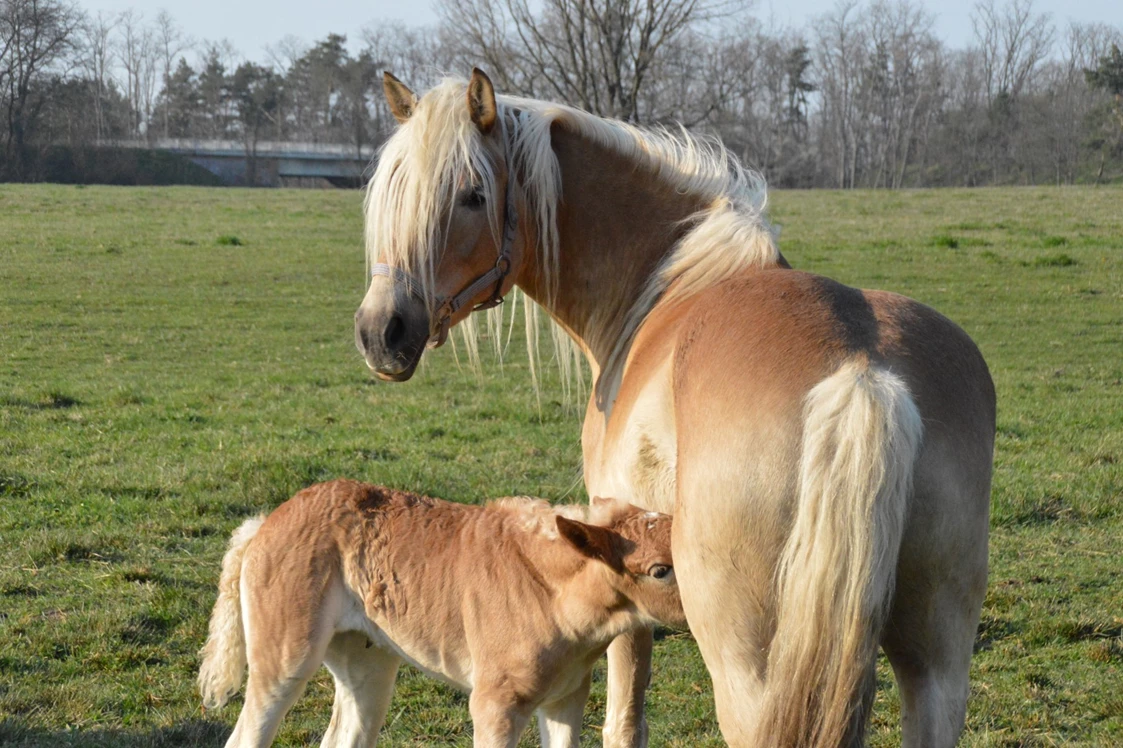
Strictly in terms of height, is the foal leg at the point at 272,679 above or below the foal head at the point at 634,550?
below

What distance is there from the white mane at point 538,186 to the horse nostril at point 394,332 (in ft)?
0.46

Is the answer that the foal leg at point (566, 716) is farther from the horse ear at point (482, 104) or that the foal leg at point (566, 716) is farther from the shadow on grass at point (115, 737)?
the horse ear at point (482, 104)

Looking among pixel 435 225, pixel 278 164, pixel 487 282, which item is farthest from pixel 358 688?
pixel 278 164

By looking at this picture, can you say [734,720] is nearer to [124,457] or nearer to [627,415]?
[627,415]

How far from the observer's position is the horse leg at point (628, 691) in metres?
3.03

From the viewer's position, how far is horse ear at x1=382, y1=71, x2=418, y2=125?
331 cm

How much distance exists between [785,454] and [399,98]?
195 cm

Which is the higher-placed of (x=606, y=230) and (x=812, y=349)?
(x=606, y=230)

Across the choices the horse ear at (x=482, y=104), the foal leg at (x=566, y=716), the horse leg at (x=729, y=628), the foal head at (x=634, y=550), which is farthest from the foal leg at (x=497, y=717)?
the horse ear at (x=482, y=104)

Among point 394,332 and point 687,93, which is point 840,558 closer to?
point 394,332

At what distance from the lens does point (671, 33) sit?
22891 mm

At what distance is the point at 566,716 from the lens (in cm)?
306

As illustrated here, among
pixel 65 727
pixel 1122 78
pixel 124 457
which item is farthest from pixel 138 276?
pixel 1122 78

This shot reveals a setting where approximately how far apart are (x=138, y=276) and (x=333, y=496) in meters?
12.9
